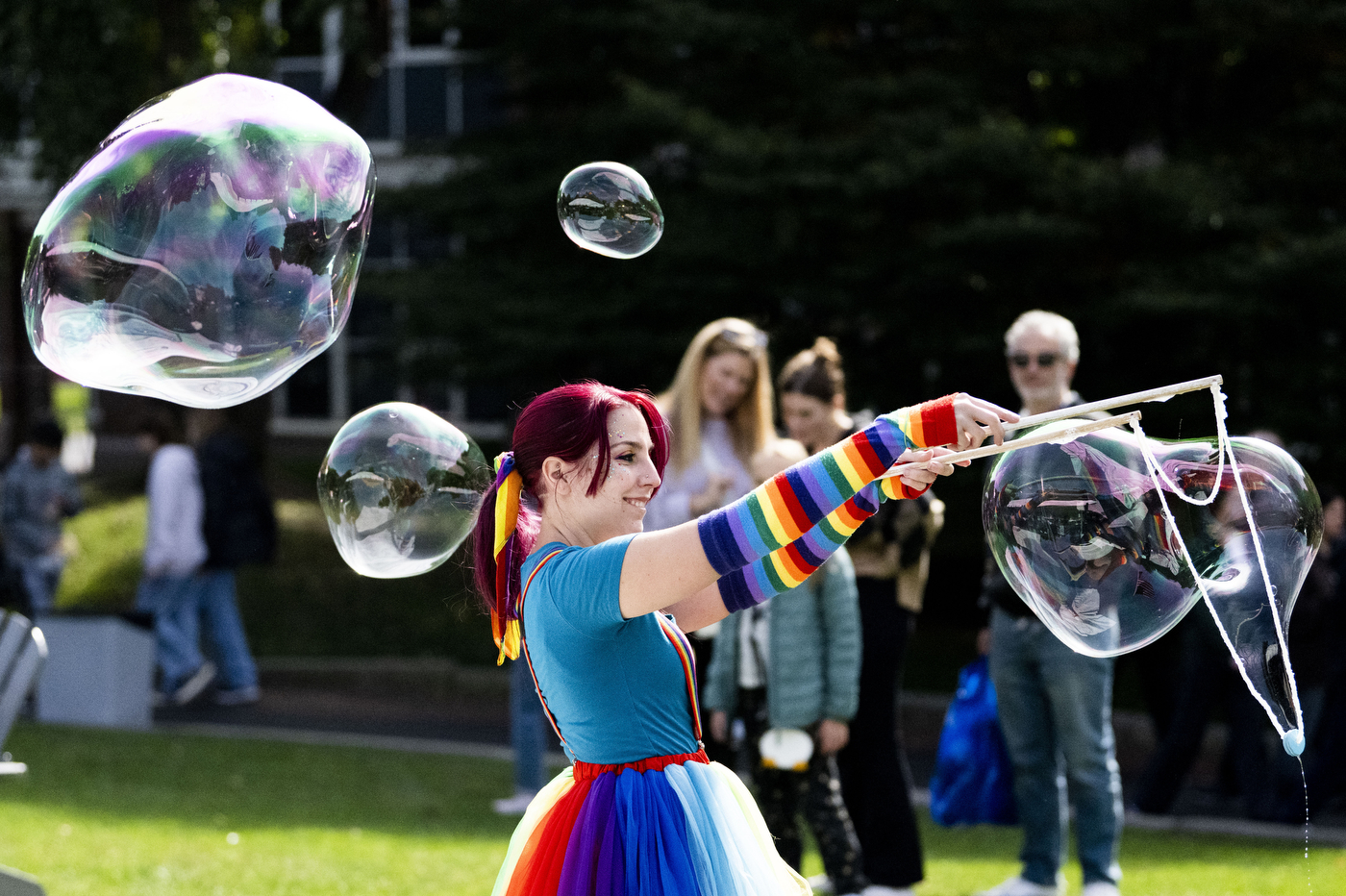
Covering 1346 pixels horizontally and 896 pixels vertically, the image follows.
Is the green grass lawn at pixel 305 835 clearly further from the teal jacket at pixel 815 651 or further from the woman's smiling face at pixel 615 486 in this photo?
the woman's smiling face at pixel 615 486

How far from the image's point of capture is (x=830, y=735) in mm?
5648

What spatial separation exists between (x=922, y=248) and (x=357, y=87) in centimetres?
777

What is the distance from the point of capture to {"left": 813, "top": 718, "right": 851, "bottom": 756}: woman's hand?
5.65 metres

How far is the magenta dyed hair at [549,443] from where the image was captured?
3.13 meters

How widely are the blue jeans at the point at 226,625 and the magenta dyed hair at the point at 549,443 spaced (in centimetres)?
839

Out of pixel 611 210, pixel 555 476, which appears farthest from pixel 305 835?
pixel 555 476

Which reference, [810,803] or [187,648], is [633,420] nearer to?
[810,803]

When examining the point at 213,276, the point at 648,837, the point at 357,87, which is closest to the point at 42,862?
the point at 213,276

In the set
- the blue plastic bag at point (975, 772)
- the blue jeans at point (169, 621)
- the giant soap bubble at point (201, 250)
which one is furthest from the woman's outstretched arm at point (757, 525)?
the blue jeans at point (169, 621)

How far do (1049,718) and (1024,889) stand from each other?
645 millimetres

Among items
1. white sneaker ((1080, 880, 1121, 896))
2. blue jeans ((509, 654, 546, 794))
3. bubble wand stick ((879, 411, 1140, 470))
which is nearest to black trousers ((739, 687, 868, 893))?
white sneaker ((1080, 880, 1121, 896))

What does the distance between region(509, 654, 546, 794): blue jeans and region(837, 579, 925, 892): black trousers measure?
177 cm

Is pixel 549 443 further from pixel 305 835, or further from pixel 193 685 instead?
pixel 193 685

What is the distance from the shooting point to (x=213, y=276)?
13.0ft
